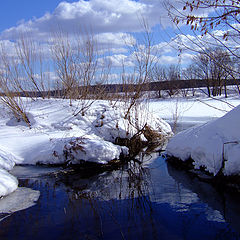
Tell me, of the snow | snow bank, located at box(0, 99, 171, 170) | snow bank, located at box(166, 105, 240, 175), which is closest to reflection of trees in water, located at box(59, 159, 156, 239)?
the snow

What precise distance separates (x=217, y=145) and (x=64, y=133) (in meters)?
4.29

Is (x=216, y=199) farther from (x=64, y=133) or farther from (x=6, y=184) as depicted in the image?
(x=64, y=133)

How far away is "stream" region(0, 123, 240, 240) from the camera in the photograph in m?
3.28

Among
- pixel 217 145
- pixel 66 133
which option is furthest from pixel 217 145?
pixel 66 133

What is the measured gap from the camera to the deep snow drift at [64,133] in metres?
6.02

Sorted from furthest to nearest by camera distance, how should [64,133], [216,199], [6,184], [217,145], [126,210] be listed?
[64,133], [217,145], [6,184], [216,199], [126,210]

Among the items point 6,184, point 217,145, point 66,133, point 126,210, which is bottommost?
point 126,210

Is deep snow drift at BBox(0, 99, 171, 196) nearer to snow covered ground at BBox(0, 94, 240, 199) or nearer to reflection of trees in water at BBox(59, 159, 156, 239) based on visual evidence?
snow covered ground at BBox(0, 94, 240, 199)

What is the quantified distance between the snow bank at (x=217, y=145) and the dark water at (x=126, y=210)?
44cm

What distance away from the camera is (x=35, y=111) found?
8969 mm

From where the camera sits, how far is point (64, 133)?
746cm

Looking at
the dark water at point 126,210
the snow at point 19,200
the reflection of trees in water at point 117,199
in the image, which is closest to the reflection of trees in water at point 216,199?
the dark water at point 126,210

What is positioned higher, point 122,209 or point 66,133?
point 66,133

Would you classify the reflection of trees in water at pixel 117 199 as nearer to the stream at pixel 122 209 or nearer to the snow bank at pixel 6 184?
the stream at pixel 122 209
